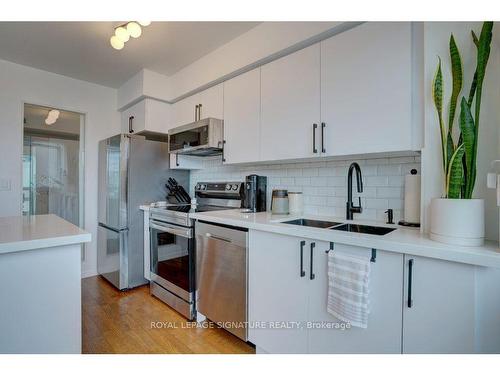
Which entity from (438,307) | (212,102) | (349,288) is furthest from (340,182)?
(212,102)

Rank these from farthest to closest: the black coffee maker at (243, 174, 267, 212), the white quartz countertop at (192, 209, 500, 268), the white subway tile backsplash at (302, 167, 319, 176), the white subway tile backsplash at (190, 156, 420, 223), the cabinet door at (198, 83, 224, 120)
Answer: the cabinet door at (198, 83, 224, 120) → the black coffee maker at (243, 174, 267, 212) → the white subway tile backsplash at (302, 167, 319, 176) → the white subway tile backsplash at (190, 156, 420, 223) → the white quartz countertop at (192, 209, 500, 268)

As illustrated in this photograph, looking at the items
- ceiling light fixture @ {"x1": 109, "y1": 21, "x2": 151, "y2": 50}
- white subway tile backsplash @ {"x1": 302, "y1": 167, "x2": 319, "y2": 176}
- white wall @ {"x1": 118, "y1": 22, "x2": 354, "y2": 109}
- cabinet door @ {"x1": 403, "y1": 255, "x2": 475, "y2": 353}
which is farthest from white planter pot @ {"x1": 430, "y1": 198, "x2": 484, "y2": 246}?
ceiling light fixture @ {"x1": 109, "y1": 21, "x2": 151, "y2": 50}

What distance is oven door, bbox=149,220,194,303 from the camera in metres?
2.09

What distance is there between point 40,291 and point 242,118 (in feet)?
5.58

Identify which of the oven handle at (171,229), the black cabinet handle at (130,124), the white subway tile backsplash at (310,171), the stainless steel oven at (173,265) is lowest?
the stainless steel oven at (173,265)

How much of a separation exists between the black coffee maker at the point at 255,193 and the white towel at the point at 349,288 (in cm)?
104

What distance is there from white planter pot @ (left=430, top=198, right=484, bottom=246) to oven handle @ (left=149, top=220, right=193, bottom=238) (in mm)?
1632

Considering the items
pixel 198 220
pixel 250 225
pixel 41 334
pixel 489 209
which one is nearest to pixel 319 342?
pixel 250 225

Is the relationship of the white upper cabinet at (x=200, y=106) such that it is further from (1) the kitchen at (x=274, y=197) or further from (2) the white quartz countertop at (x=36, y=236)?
(2) the white quartz countertop at (x=36, y=236)

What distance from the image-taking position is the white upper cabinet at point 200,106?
2406 millimetres

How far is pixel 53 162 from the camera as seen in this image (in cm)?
303

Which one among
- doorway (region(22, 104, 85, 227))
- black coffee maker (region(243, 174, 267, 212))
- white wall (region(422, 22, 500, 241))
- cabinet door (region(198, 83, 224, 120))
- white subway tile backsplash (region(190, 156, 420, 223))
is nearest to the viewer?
white wall (region(422, 22, 500, 241))

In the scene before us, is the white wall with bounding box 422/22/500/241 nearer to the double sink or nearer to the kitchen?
the kitchen

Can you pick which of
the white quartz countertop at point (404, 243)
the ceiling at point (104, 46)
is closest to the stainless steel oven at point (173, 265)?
the white quartz countertop at point (404, 243)
